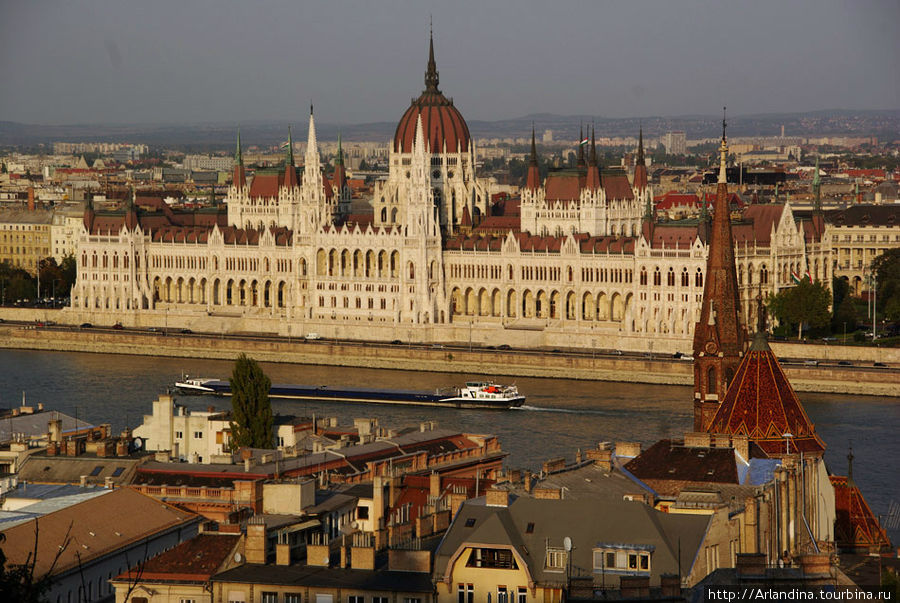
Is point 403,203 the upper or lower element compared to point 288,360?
upper

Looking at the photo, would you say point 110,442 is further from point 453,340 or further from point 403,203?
point 403,203

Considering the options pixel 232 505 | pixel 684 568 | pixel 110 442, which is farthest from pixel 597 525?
pixel 110 442

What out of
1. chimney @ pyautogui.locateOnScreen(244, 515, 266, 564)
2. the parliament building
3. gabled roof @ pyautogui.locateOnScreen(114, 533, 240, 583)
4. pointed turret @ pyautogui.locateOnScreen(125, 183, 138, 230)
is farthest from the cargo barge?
chimney @ pyautogui.locateOnScreen(244, 515, 266, 564)

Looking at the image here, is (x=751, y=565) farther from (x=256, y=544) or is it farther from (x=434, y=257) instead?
(x=434, y=257)

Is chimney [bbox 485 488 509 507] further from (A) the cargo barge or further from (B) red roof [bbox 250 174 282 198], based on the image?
(B) red roof [bbox 250 174 282 198]

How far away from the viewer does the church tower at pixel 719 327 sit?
37.1 m

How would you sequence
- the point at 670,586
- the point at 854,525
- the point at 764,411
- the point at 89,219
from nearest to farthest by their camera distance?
the point at 670,586 → the point at 854,525 → the point at 764,411 → the point at 89,219

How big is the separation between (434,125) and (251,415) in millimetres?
53680

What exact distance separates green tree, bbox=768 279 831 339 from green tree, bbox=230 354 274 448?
1401 inches

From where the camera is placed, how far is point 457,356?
251ft

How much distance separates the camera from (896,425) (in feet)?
188

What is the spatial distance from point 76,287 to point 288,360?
59.7ft

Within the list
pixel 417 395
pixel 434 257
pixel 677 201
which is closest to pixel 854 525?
pixel 417 395

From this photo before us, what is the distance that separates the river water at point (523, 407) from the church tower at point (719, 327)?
15.6ft
